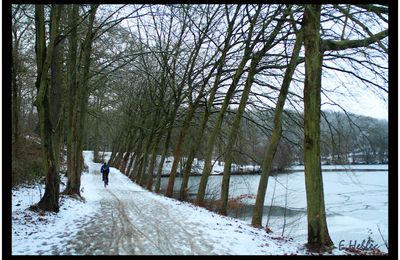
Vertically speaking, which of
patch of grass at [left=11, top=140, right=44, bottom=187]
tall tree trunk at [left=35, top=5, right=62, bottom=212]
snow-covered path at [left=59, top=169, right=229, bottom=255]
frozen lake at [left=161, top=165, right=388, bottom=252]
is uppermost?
tall tree trunk at [left=35, top=5, right=62, bottom=212]

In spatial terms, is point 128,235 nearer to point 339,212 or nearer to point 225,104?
point 225,104

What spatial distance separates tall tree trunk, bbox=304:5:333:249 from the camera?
25.9ft

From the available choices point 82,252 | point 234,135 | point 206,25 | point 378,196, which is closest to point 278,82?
point 234,135

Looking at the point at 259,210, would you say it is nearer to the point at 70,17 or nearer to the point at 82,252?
the point at 82,252

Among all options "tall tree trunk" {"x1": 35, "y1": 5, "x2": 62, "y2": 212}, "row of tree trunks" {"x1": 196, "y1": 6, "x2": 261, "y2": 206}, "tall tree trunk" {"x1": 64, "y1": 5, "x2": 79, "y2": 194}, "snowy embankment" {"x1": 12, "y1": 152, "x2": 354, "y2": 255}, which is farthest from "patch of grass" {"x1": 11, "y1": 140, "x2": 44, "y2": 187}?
"row of tree trunks" {"x1": 196, "y1": 6, "x2": 261, "y2": 206}

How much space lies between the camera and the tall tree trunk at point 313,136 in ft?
25.9

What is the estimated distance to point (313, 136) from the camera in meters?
7.91

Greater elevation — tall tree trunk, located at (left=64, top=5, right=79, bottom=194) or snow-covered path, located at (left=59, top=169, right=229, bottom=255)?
tall tree trunk, located at (left=64, top=5, right=79, bottom=194)

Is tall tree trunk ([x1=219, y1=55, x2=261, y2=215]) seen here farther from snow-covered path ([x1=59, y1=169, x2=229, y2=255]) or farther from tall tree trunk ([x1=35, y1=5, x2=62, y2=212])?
tall tree trunk ([x1=35, y1=5, x2=62, y2=212])

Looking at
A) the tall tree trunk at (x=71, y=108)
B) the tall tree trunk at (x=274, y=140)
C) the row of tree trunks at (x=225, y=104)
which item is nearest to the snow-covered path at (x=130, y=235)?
the tall tree trunk at (x=274, y=140)

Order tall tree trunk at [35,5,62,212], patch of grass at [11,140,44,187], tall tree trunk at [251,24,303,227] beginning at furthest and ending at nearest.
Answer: patch of grass at [11,140,44,187] → tall tree trunk at [251,24,303,227] → tall tree trunk at [35,5,62,212]

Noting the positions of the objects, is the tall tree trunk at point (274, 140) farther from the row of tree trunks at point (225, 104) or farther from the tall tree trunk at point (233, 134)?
the row of tree trunks at point (225, 104)

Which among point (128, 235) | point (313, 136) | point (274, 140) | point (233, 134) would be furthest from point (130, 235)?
point (233, 134)

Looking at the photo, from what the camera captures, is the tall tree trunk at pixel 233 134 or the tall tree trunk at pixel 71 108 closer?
the tall tree trunk at pixel 71 108
